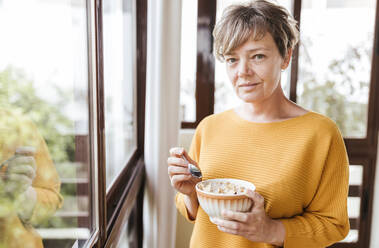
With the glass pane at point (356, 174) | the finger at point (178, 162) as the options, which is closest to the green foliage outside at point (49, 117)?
the finger at point (178, 162)

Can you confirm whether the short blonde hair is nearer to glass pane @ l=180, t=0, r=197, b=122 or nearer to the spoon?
the spoon

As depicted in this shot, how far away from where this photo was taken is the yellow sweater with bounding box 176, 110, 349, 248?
0.80 meters

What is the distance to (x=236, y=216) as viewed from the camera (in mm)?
690

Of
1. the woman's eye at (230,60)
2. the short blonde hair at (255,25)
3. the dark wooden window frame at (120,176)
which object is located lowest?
the dark wooden window frame at (120,176)

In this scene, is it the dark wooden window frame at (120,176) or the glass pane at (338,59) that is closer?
the dark wooden window frame at (120,176)

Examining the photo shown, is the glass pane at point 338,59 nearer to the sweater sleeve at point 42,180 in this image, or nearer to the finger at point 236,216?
the finger at point 236,216

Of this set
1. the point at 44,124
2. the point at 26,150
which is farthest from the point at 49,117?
→ the point at 26,150

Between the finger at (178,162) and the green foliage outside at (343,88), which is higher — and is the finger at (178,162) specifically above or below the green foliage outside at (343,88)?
below

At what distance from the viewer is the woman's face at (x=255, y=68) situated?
812 millimetres

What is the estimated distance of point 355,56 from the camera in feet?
6.81

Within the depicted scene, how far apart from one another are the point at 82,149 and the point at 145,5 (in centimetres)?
143

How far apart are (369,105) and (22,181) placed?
230cm

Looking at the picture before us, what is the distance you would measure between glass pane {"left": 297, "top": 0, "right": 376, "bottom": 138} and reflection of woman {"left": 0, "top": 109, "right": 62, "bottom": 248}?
78.3 inches

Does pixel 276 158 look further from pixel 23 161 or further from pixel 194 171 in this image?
pixel 23 161
